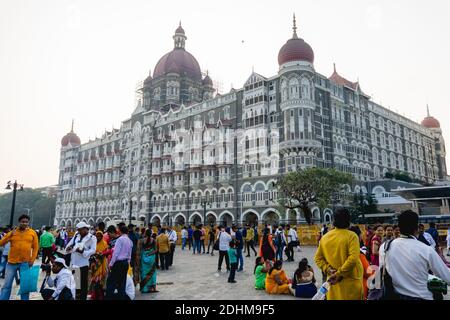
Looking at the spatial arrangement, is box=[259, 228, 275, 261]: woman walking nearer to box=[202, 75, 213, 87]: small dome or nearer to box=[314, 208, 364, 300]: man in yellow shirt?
box=[314, 208, 364, 300]: man in yellow shirt

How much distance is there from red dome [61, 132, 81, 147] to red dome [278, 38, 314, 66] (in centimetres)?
5621

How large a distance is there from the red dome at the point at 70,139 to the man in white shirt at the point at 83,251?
76.1m

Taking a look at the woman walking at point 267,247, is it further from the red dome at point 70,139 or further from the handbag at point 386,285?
the red dome at point 70,139

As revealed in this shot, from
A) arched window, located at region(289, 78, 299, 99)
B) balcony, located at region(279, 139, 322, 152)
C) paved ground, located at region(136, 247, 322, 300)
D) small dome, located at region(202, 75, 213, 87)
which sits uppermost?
small dome, located at region(202, 75, 213, 87)

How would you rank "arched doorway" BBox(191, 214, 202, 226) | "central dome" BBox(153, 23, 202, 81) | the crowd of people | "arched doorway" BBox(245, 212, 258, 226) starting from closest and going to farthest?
the crowd of people
"arched doorway" BBox(245, 212, 258, 226)
"arched doorway" BBox(191, 214, 202, 226)
"central dome" BBox(153, 23, 202, 81)

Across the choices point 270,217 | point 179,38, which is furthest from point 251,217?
point 179,38

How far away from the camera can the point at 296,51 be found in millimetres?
38156

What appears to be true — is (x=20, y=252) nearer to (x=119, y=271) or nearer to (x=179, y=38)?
(x=119, y=271)

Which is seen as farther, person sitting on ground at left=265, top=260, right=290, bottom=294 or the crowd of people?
person sitting on ground at left=265, top=260, right=290, bottom=294

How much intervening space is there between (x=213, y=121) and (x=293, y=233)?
30.2 m

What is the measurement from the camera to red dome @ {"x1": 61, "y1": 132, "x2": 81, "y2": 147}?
3055 inches

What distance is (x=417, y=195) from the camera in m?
41.9

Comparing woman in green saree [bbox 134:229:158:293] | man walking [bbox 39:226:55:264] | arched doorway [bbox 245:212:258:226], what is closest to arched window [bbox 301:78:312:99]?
arched doorway [bbox 245:212:258:226]

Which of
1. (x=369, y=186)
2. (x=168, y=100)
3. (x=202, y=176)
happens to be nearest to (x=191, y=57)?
(x=168, y=100)
